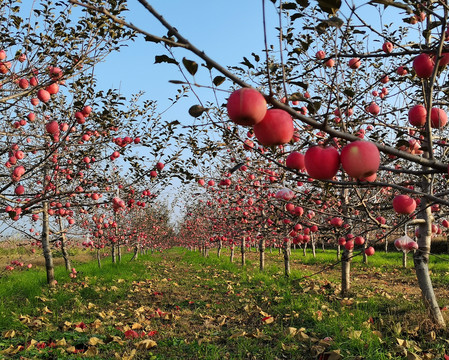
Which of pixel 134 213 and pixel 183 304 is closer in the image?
pixel 183 304

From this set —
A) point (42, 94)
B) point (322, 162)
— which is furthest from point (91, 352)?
point (322, 162)

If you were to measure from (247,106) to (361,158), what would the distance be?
1.58 ft

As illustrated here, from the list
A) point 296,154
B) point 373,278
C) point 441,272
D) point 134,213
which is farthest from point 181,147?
point 134,213

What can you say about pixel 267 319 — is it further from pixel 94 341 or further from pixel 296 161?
pixel 296 161

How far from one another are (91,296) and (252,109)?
8.09 meters

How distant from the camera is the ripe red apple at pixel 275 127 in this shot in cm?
117

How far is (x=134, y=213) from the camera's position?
80.1ft

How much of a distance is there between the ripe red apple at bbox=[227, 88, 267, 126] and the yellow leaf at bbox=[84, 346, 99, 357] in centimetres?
410

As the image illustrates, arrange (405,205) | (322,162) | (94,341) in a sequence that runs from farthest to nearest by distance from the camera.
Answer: (94,341) < (405,205) < (322,162)

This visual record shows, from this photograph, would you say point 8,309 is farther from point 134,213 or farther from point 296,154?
point 134,213

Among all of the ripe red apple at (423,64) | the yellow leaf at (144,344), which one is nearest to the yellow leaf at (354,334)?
the yellow leaf at (144,344)

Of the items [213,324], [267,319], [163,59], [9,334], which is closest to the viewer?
[163,59]

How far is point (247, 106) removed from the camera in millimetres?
1077

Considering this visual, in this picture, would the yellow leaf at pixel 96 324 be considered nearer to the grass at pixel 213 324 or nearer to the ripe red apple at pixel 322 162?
the grass at pixel 213 324
